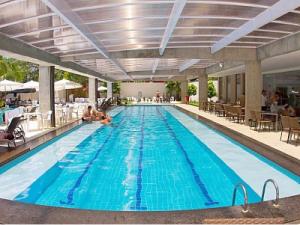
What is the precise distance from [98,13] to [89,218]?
5406 millimetres

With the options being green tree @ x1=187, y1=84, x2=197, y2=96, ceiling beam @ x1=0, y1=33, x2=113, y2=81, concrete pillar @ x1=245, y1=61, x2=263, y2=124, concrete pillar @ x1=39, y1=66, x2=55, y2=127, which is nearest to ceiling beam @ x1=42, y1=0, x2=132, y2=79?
ceiling beam @ x1=0, y1=33, x2=113, y2=81

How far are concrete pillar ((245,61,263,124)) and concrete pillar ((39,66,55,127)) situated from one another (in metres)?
→ 8.40

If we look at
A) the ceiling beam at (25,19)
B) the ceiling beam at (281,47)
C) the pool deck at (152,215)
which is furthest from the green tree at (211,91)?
the pool deck at (152,215)

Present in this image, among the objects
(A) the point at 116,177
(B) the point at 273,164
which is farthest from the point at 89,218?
(B) the point at 273,164

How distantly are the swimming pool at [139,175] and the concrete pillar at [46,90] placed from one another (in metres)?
3.82

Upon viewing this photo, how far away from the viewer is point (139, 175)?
26.4 ft

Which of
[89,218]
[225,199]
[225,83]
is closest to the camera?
[89,218]

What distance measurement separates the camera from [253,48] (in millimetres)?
14984

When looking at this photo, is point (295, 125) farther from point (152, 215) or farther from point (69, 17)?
point (152, 215)

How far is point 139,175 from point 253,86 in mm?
9010

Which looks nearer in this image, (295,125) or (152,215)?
(152,215)

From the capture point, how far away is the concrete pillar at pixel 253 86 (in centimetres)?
1529

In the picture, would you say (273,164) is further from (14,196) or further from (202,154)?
(14,196)

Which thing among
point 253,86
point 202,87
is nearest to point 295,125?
point 253,86
